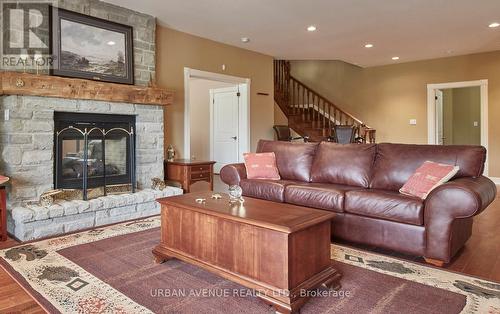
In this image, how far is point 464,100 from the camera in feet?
29.4

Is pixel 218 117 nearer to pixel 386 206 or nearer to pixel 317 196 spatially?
pixel 317 196

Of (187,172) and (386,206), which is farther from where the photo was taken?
(187,172)

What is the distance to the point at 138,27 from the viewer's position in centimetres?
449

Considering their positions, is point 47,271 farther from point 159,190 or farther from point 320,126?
point 320,126

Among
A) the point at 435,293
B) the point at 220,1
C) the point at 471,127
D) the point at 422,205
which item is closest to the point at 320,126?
the point at 471,127

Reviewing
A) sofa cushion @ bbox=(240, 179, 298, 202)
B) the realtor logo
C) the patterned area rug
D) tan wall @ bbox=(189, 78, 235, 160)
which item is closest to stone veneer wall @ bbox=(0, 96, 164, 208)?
the realtor logo

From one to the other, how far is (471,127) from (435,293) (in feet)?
27.1

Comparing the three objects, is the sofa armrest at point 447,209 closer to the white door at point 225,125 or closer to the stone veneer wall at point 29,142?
the stone veneer wall at point 29,142

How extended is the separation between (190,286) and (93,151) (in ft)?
8.50

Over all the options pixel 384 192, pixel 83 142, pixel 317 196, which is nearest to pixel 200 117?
pixel 83 142

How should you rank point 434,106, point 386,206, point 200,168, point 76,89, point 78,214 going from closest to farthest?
point 386,206 < point 78,214 < point 76,89 < point 200,168 < point 434,106

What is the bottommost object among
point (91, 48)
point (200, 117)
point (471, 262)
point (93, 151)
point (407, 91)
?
point (471, 262)

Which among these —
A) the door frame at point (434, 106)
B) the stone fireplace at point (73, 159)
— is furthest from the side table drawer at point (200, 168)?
the door frame at point (434, 106)

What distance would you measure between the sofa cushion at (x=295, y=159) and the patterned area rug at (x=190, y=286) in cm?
123
